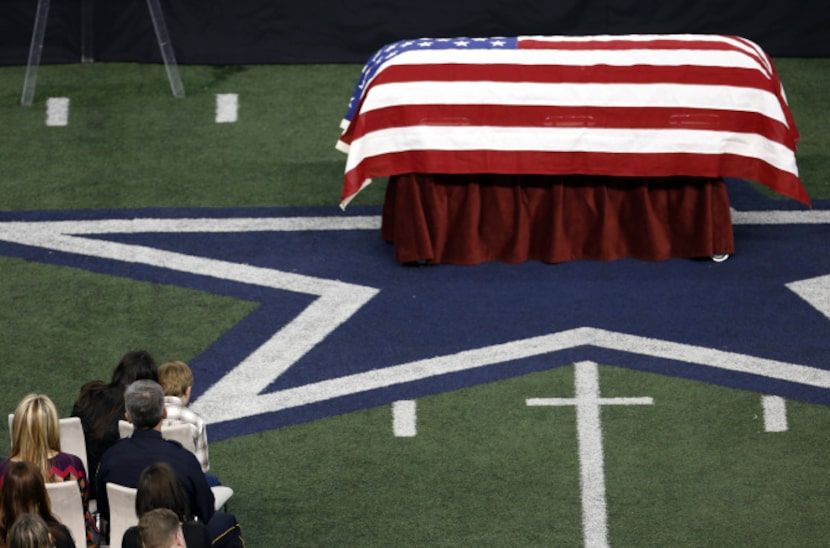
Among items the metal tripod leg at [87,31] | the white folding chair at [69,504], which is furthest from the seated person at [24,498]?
the metal tripod leg at [87,31]

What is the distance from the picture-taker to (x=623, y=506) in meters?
8.60

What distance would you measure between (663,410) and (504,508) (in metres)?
1.49

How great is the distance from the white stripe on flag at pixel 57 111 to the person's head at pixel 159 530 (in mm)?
8187

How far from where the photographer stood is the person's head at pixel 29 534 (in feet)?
20.3

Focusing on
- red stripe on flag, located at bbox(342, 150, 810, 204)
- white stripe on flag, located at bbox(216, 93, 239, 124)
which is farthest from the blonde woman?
white stripe on flag, located at bbox(216, 93, 239, 124)

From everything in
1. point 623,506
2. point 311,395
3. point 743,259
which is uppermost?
point 743,259

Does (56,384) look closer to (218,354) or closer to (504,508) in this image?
(218,354)

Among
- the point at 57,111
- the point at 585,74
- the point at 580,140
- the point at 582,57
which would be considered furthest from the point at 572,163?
the point at 57,111

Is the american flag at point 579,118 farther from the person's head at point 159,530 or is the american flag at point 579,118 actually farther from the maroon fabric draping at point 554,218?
the person's head at point 159,530

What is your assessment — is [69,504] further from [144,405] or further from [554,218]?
[554,218]

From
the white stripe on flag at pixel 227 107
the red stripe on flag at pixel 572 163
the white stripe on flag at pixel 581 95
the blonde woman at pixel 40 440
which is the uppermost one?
the white stripe on flag at pixel 227 107

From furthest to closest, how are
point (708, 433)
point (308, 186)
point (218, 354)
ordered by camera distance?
point (308, 186), point (218, 354), point (708, 433)

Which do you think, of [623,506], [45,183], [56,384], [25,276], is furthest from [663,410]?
[45,183]

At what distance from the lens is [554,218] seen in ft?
36.9
